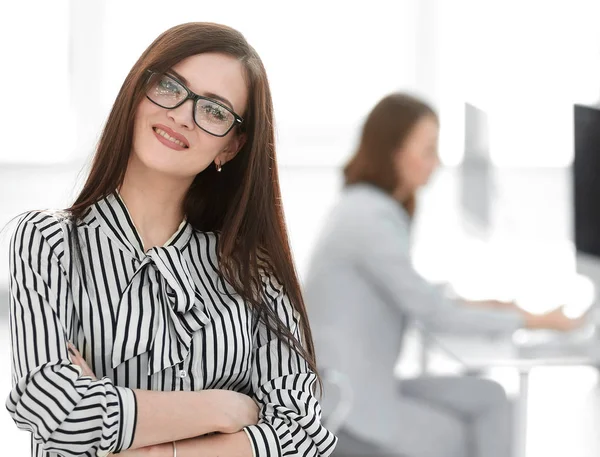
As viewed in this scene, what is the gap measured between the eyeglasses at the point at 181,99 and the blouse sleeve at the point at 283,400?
27 cm

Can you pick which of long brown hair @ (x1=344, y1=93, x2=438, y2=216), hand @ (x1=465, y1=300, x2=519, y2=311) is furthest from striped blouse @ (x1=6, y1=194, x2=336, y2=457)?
hand @ (x1=465, y1=300, x2=519, y2=311)

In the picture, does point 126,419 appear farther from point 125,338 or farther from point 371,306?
point 371,306

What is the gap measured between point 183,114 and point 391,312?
1.44m

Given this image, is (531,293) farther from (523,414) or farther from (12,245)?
(12,245)

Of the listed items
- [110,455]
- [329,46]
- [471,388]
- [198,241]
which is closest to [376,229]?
[471,388]

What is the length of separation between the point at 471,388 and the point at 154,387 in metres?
1.63

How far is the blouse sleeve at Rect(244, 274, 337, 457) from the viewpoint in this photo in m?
1.30

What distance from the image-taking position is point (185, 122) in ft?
4.19

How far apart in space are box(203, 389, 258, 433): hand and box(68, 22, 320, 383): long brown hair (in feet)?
0.37

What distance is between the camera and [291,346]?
1.35 metres

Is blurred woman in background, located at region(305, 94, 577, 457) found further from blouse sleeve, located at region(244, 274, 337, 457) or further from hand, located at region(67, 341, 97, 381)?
hand, located at region(67, 341, 97, 381)

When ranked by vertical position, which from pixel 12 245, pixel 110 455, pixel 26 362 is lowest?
pixel 110 455

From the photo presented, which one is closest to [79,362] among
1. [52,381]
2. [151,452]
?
[52,381]

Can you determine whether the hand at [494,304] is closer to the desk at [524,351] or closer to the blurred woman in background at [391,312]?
the blurred woman in background at [391,312]
